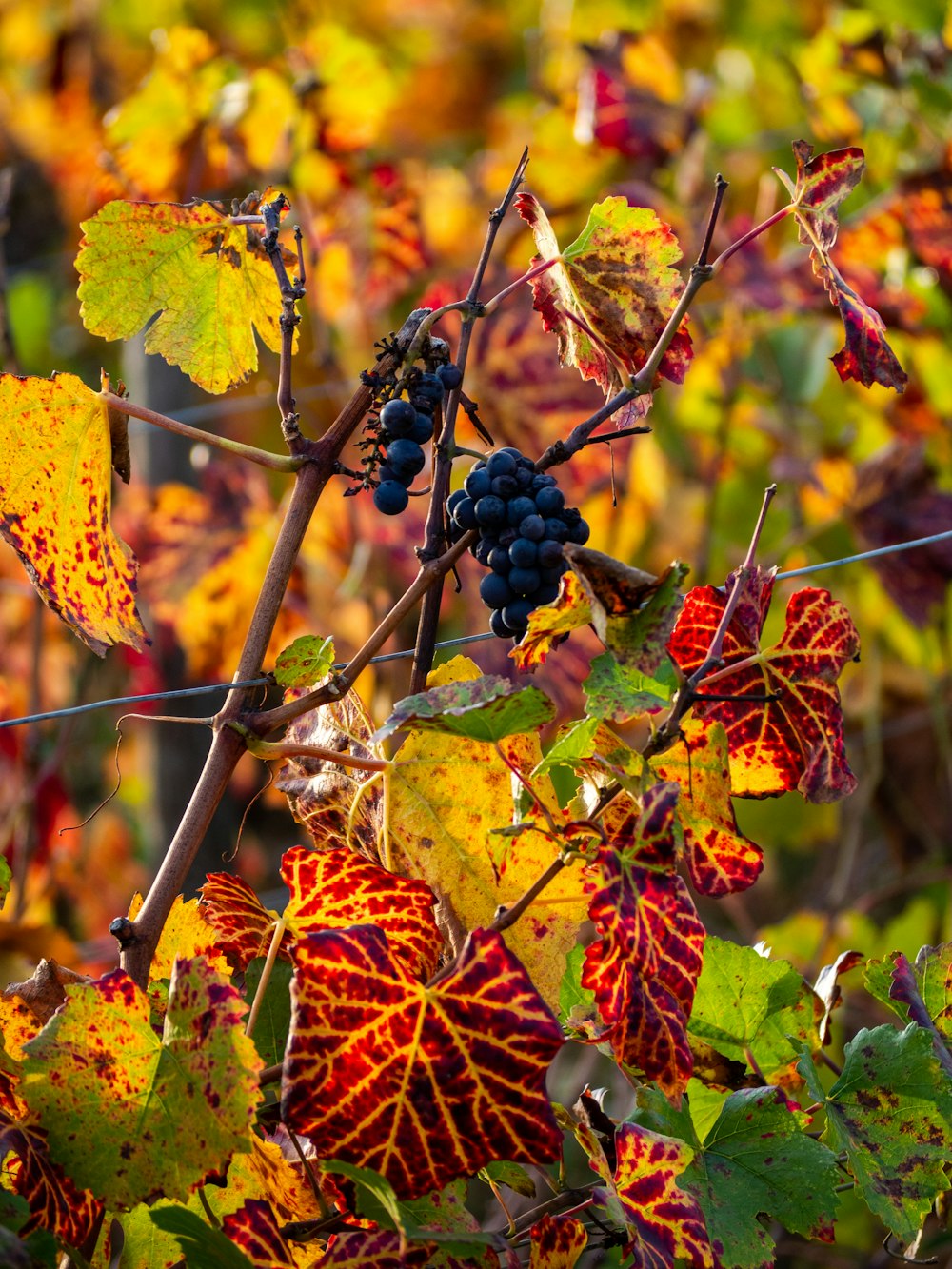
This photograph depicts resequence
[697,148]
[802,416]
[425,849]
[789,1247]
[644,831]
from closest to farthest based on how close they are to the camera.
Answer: [644,831] → [425,849] → [789,1247] → [697,148] → [802,416]

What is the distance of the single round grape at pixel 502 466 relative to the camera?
1.75ft

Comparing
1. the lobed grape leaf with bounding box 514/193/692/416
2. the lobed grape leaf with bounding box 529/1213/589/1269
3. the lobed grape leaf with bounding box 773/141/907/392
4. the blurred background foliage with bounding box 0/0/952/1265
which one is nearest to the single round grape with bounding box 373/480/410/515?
the lobed grape leaf with bounding box 514/193/692/416

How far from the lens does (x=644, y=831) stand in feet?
1.48

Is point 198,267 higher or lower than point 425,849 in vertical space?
higher

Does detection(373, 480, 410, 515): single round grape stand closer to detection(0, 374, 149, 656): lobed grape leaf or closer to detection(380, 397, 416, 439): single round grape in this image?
detection(380, 397, 416, 439): single round grape

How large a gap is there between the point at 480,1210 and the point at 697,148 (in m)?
1.63

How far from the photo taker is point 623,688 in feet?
1.58

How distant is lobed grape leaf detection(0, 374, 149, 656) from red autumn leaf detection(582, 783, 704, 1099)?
0.25 meters

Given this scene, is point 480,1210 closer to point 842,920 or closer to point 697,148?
point 842,920

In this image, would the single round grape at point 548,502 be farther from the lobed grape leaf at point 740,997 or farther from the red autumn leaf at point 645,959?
the lobed grape leaf at point 740,997

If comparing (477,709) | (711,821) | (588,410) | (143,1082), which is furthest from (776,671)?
(588,410)

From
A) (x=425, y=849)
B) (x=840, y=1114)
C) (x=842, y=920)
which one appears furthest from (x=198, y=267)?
(x=842, y=920)

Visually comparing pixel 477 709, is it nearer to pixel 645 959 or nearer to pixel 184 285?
pixel 645 959

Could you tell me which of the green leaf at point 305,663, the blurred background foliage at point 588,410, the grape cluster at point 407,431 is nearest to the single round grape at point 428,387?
the grape cluster at point 407,431
